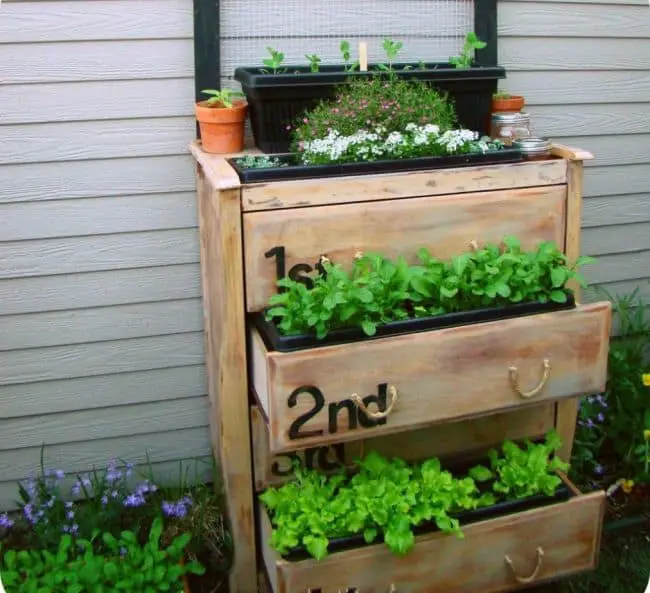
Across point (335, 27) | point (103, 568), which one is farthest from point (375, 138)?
point (103, 568)

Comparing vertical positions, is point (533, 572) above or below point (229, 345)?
below

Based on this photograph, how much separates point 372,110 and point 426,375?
2.50ft

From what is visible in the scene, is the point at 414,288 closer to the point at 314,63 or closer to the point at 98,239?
the point at 314,63

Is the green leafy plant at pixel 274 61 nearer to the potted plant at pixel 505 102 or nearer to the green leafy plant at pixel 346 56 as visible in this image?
the green leafy plant at pixel 346 56

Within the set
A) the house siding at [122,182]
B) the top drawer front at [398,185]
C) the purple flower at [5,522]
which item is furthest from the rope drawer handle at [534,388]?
the purple flower at [5,522]

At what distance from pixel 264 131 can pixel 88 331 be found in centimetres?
92

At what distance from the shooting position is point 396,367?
2246 millimetres

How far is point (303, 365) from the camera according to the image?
216cm

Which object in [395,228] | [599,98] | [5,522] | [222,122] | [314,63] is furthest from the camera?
[599,98]

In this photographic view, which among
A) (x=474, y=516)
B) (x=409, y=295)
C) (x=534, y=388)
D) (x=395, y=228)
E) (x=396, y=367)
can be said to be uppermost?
(x=395, y=228)

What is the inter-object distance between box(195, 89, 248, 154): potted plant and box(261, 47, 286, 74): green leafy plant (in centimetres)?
13

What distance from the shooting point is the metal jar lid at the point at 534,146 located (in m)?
2.63

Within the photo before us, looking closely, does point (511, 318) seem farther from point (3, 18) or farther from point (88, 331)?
point (3, 18)

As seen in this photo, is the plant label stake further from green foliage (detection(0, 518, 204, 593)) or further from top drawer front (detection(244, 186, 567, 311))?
green foliage (detection(0, 518, 204, 593))
